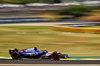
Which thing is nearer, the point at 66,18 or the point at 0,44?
the point at 0,44

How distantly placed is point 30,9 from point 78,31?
21913 mm

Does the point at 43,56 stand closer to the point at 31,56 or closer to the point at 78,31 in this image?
the point at 31,56

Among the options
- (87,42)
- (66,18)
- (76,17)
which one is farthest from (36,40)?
(76,17)

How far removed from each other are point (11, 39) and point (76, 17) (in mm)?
17990

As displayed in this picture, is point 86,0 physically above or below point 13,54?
above

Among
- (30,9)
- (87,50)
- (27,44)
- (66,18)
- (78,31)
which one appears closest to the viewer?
(87,50)

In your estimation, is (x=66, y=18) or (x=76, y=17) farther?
(x=76, y=17)

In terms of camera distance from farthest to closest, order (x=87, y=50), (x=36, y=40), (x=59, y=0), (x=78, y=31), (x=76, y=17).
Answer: (x=59, y=0), (x=76, y=17), (x=78, y=31), (x=36, y=40), (x=87, y=50)

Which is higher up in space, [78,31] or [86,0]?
[86,0]

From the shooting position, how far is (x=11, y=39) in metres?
16.5

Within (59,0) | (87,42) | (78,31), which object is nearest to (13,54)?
(87,42)

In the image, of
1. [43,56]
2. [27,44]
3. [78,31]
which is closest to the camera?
[43,56]

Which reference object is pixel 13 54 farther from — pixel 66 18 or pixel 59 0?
pixel 59 0

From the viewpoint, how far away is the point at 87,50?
12.6 m
